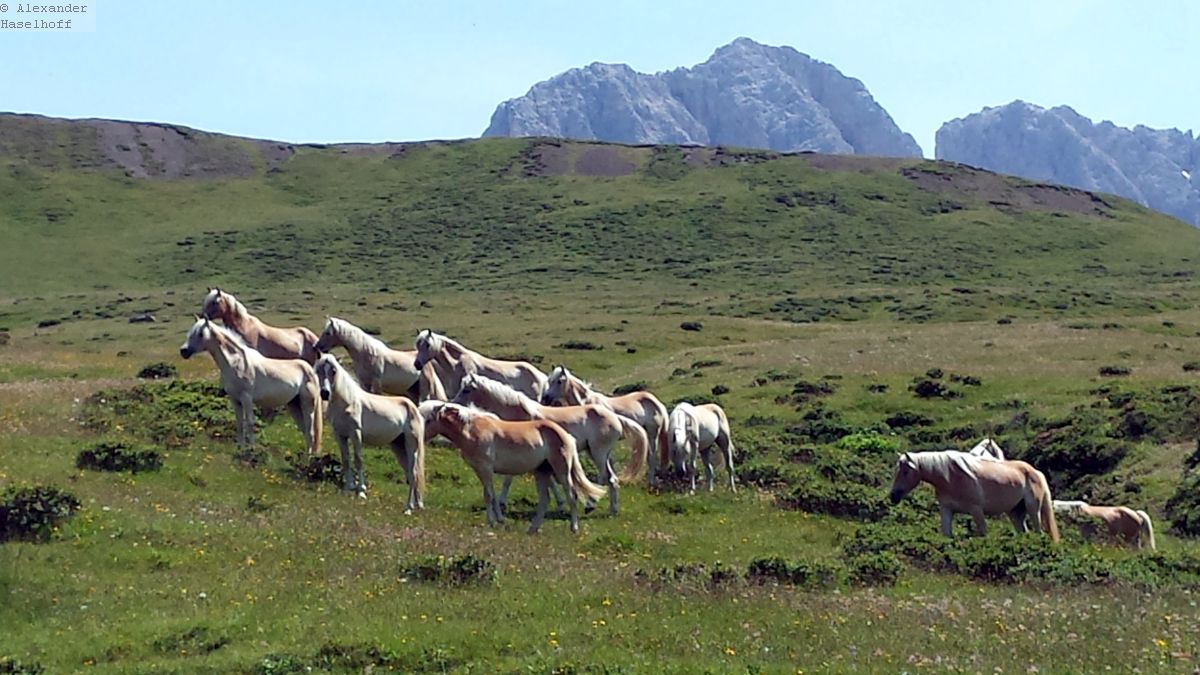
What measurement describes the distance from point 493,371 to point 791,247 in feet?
305

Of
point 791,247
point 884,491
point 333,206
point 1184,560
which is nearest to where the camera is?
point 1184,560

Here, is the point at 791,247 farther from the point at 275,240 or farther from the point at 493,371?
the point at 493,371

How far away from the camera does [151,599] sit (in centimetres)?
1252

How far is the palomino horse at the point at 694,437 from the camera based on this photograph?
22.6 metres

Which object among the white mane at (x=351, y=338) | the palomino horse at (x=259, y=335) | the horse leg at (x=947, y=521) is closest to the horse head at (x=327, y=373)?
the white mane at (x=351, y=338)

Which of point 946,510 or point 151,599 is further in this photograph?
point 946,510

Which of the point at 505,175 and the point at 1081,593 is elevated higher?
the point at 505,175

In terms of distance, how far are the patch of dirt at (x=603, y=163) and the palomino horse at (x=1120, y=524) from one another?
131 metres

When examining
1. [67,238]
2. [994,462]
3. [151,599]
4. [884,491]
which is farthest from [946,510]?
[67,238]

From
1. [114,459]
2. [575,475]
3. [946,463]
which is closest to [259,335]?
[114,459]

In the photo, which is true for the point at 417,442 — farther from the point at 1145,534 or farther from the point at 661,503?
the point at 1145,534

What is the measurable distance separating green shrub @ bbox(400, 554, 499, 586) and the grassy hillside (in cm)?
5

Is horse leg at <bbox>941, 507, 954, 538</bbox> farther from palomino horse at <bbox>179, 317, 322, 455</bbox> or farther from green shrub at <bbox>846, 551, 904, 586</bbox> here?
palomino horse at <bbox>179, 317, 322, 455</bbox>

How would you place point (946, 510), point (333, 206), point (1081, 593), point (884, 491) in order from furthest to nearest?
point (333, 206) → point (884, 491) → point (946, 510) → point (1081, 593)
